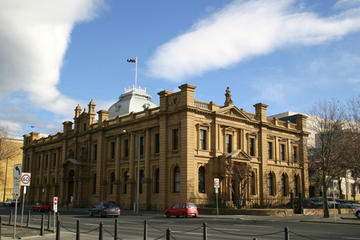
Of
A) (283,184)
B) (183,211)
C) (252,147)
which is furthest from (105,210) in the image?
(283,184)

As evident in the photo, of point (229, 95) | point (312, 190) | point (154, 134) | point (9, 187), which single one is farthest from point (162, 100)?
point (9, 187)

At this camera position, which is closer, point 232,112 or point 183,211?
point 183,211

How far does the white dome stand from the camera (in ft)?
189

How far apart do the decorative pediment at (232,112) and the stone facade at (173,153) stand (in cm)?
1

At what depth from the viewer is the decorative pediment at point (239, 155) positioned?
42.4 m

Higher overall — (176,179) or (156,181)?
(176,179)

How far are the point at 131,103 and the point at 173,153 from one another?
1710cm

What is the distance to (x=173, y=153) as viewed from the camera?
42.8 metres

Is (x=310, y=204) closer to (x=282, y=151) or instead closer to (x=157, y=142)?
(x=282, y=151)

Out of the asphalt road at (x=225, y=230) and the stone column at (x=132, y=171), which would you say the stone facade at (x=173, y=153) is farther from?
the asphalt road at (x=225, y=230)

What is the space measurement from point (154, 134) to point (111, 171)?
10104 millimetres

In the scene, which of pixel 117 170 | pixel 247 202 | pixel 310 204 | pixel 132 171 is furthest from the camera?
pixel 117 170

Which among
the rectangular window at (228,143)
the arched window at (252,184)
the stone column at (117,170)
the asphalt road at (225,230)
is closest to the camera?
the asphalt road at (225,230)

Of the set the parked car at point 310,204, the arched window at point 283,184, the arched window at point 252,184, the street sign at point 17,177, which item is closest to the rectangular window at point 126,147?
the arched window at point 252,184
